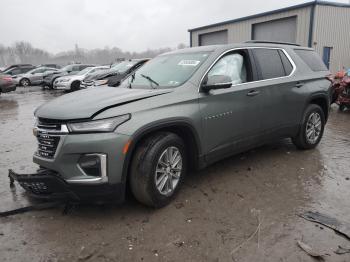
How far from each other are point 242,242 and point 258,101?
2126 mm

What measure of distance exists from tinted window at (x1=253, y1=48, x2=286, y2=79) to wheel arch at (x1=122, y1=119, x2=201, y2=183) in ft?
5.18

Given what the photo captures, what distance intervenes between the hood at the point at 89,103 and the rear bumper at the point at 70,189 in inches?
23.5

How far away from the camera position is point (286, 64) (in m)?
4.95

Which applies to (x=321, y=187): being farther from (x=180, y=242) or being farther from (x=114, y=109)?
(x=114, y=109)

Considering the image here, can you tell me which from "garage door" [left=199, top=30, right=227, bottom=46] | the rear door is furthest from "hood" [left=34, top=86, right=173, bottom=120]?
"garage door" [left=199, top=30, right=227, bottom=46]

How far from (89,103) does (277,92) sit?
2.78 m

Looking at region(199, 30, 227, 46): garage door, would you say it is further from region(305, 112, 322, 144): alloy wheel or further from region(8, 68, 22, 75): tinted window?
region(305, 112, 322, 144): alloy wheel

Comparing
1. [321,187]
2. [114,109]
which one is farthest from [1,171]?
[321,187]

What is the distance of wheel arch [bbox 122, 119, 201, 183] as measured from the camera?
308 centimetres

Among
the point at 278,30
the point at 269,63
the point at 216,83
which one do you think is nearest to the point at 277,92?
the point at 269,63

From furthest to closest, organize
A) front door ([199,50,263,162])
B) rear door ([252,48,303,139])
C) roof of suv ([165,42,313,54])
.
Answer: rear door ([252,48,303,139])
roof of suv ([165,42,313,54])
front door ([199,50,263,162])

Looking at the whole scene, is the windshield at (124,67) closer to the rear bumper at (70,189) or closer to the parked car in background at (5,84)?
the parked car in background at (5,84)

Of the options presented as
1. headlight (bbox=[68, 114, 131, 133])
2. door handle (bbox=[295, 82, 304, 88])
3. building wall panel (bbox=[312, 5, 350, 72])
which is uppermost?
building wall panel (bbox=[312, 5, 350, 72])

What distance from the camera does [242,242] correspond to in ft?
9.36
